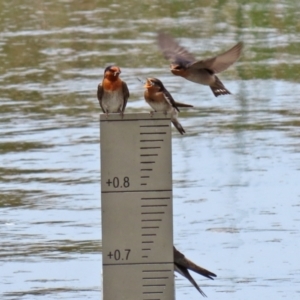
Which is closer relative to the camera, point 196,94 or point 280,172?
point 280,172

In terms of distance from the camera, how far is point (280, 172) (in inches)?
393

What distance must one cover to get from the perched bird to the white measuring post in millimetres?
1135

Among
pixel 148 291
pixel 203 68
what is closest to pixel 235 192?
pixel 203 68

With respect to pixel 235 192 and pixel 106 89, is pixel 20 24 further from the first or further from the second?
pixel 106 89

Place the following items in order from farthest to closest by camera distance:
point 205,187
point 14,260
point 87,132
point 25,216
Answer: point 87,132 → point 205,187 → point 25,216 → point 14,260

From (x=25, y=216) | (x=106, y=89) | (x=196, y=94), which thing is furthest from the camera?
(x=196, y=94)

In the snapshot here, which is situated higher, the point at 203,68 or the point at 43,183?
the point at 203,68

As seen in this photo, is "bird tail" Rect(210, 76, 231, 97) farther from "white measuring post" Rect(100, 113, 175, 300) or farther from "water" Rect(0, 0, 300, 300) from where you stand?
"white measuring post" Rect(100, 113, 175, 300)

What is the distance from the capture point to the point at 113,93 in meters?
6.62

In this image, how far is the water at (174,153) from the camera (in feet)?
24.6

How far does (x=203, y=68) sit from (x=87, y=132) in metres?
4.50

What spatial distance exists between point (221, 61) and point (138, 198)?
7.34 feet

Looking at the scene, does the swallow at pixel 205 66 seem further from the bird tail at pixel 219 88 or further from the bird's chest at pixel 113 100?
the bird's chest at pixel 113 100

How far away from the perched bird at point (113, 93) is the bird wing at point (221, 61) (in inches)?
31.8
